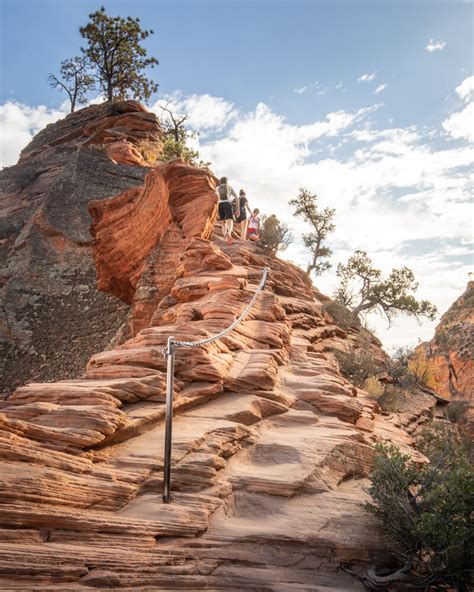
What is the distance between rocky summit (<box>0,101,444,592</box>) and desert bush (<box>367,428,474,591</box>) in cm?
36

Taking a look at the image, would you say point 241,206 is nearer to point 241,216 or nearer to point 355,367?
point 241,216

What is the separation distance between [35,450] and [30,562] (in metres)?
1.31

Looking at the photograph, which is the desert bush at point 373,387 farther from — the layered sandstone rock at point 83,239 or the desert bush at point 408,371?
the layered sandstone rock at point 83,239

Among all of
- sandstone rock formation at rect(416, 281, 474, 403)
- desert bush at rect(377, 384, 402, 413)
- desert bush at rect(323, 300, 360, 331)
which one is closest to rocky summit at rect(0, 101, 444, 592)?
desert bush at rect(377, 384, 402, 413)

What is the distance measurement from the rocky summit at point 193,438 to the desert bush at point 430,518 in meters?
0.36

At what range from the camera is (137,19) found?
129 feet

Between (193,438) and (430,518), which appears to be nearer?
(430,518)

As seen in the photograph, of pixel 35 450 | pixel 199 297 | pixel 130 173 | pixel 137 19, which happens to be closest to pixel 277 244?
pixel 199 297

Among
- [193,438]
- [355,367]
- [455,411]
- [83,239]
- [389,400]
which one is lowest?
[455,411]

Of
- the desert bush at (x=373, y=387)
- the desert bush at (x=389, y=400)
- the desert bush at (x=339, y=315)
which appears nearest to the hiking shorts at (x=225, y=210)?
the desert bush at (x=339, y=315)

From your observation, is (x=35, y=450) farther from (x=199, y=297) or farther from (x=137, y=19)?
(x=137, y=19)

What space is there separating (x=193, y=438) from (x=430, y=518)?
3.21m

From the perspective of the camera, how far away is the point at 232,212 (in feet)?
50.3

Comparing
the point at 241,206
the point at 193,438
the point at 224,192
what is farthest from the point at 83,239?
the point at 193,438
